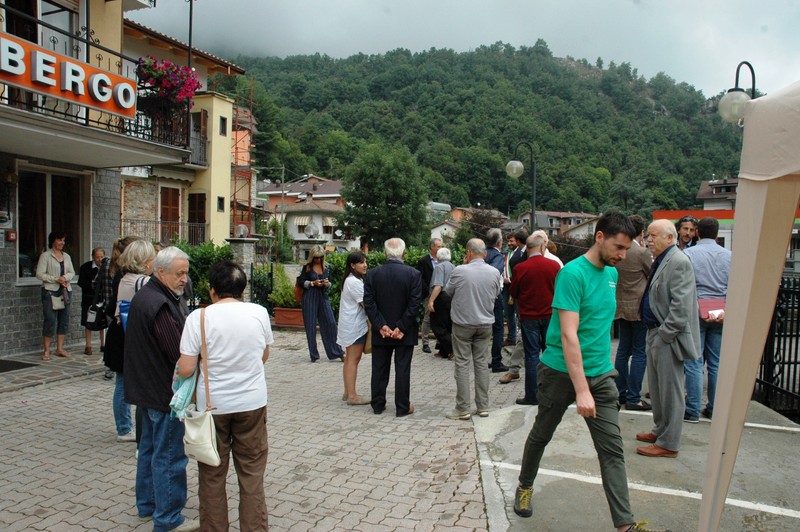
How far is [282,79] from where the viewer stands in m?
103

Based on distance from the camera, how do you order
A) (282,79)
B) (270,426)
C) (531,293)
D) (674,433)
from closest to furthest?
1. (674,433)
2. (270,426)
3. (531,293)
4. (282,79)

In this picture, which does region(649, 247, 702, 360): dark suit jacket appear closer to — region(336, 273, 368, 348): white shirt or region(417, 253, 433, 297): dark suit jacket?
region(336, 273, 368, 348): white shirt

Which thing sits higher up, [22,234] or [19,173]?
[19,173]

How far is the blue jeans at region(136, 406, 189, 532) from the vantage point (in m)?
3.75

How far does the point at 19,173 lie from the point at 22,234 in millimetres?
1023

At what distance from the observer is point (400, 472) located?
16.4 ft

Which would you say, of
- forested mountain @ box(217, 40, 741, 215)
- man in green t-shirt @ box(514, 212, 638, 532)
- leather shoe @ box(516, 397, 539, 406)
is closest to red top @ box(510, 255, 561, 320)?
leather shoe @ box(516, 397, 539, 406)

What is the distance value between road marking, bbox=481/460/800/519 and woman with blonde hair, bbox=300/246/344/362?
550 cm

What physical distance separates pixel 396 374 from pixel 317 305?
3.86m

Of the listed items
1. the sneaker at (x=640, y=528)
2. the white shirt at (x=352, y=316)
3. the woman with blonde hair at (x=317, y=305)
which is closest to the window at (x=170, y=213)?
the woman with blonde hair at (x=317, y=305)

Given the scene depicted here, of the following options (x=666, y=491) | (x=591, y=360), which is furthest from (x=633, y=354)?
(x=591, y=360)

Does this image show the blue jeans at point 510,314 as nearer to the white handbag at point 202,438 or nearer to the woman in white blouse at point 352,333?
the woman in white blouse at point 352,333

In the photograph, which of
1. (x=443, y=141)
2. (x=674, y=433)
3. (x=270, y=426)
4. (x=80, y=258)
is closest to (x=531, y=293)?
(x=674, y=433)

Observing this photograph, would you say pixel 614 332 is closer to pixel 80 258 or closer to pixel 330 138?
pixel 80 258
